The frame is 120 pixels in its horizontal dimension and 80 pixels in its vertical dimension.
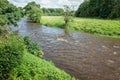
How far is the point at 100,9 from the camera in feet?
302

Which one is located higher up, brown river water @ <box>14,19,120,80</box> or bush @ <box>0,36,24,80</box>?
bush @ <box>0,36,24,80</box>

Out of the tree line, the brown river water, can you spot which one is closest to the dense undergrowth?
the brown river water

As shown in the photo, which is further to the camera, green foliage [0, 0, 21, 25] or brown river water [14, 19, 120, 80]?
green foliage [0, 0, 21, 25]

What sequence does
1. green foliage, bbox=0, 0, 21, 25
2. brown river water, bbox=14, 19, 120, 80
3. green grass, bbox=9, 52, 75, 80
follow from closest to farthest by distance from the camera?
green grass, bbox=9, 52, 75, 80
brown river water, bbox=14, 19, 120, 80
green foliage, bbox=0, 0, 21, 25

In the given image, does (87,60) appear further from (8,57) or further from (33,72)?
(8,57)

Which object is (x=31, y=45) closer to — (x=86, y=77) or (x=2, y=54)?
(x=86, y=77)

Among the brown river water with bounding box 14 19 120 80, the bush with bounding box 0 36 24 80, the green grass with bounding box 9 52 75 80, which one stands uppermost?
the bush with bounding box 0 36 24 80

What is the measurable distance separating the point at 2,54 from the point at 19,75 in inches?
83.3

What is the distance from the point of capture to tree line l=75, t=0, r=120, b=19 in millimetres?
78787

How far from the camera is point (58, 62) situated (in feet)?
88.9

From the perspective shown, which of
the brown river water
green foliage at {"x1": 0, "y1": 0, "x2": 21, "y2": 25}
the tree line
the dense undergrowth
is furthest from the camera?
the tree line

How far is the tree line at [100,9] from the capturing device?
7879 centimetres

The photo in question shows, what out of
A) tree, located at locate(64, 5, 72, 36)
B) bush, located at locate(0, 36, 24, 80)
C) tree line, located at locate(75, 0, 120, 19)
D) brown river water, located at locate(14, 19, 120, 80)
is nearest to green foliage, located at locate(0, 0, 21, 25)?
brown river water, located at locate(14, 19, 120, 80)

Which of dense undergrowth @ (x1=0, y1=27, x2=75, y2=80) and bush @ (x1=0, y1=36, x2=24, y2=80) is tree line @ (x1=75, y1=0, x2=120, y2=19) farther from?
bush @ (x1=0, y1=36, x2=24, y2=80)
